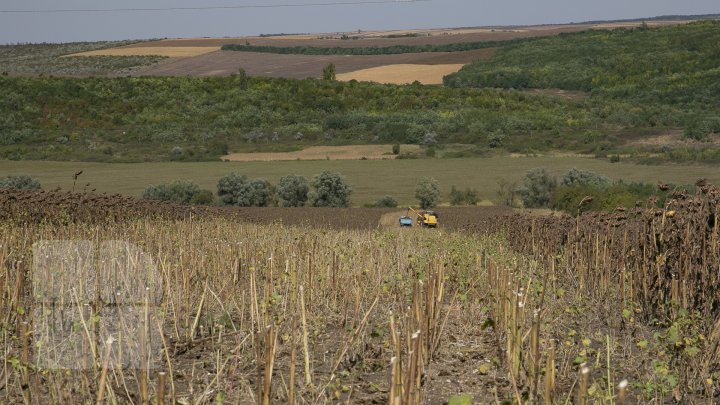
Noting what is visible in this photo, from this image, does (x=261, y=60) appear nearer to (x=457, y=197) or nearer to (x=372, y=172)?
(x=372, y=172)

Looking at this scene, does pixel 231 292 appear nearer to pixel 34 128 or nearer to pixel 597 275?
pixel 597 275

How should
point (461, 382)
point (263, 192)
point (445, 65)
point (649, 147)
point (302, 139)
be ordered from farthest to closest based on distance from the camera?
point (445, 65), point (302, 139), point (649, 147), point (263, 192), point (461, 382)

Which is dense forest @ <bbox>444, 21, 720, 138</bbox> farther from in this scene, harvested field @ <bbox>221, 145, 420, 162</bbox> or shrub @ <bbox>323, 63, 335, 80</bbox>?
harvested field @ <bbox>221, 145, 420, 162</bbox>

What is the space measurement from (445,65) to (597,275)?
83484mm

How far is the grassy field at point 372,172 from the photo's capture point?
114 ft

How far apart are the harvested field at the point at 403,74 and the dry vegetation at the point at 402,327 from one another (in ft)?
227

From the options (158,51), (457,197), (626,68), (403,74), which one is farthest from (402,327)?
(158,51)

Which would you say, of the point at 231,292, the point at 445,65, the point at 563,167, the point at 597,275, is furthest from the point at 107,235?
the point at 445,65

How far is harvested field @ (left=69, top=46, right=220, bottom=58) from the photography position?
3767 inches

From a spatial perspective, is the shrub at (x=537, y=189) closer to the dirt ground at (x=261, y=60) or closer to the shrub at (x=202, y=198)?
the shrub at (x=202, y=198)

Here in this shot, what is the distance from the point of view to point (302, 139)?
55781 millimetres

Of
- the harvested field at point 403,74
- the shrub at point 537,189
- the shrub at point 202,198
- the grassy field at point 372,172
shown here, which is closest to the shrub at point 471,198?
the grassy field at point 372,172

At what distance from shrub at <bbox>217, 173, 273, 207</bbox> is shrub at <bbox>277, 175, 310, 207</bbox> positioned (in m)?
0.51

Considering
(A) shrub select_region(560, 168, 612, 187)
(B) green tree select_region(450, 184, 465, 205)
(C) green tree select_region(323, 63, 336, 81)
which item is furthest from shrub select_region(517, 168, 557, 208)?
(C) green tree select_region(323, 63, 336, 81)
